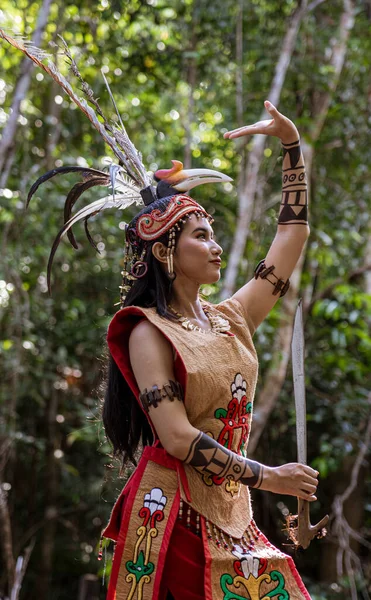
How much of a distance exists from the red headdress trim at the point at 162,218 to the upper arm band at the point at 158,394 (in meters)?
0.42

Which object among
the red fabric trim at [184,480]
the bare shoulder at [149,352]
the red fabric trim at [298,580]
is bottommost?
the red fabric trim at [298,580]

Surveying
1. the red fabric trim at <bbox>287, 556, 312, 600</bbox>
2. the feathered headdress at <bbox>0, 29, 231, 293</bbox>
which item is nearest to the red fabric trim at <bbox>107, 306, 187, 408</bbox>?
the feathered headdress at <bbox>0, 29, 231, 293</bbox>

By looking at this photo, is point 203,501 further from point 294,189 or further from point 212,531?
point 294,189

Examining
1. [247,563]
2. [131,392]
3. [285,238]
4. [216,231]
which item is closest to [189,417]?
[131,392]

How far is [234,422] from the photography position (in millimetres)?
1874

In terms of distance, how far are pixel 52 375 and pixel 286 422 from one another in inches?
69.4

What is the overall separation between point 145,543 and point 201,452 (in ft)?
0.88

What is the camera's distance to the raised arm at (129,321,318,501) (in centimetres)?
169

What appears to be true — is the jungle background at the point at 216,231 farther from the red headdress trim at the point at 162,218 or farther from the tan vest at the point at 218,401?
the tan vest at the point at 218,401

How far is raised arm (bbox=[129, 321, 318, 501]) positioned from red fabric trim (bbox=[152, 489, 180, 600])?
0.35 feet

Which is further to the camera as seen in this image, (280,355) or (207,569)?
(280,355)

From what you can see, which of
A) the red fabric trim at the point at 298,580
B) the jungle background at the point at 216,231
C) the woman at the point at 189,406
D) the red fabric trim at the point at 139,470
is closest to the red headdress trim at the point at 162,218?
the woman at the point at 189,406

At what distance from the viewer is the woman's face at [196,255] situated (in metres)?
1.92

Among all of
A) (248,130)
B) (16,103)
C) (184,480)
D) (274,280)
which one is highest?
(16,103)
